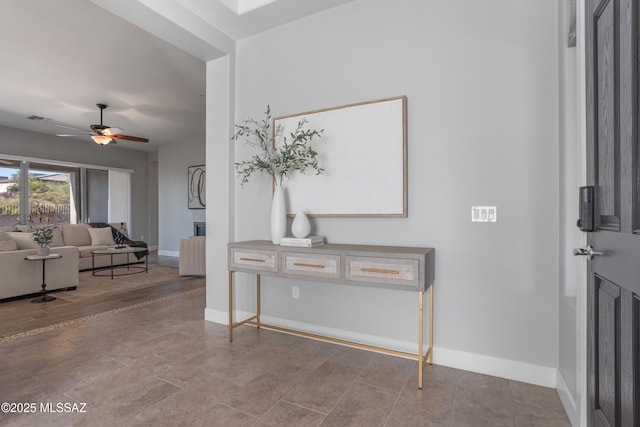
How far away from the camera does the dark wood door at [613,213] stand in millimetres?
946

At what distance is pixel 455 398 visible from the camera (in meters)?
1.90

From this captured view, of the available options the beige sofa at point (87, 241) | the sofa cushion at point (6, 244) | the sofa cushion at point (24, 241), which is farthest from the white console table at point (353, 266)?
the beige sofa at point (87, 241)

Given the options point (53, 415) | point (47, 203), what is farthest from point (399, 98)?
point (47, 203)

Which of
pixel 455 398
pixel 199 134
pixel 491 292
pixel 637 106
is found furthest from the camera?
pixel 199 134

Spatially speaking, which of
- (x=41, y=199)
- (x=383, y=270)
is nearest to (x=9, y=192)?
(x=41, y=199)

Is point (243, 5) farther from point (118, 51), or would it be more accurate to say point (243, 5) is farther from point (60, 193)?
point (60, 193)

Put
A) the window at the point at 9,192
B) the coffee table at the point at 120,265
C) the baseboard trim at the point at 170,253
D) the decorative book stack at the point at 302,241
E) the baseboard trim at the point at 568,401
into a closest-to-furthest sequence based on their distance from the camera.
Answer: the baseboard trim at the point at 568,401 < the decorative book stack at the point at 302,241 < the coffee table at the point at 120,265 < the window at the point at 9,192 < the baseboard trim at the point at 170,253

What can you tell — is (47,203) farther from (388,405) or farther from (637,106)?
(637,106)

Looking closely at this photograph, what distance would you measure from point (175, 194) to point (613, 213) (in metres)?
8.56

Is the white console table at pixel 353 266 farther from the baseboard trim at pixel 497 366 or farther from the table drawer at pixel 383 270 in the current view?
the baseboard trim at pixel 497 366

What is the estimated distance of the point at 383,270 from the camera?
211 centimetres

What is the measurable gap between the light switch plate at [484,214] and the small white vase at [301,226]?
1.20 meters

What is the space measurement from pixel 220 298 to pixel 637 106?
3.17 m

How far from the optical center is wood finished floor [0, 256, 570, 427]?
1719 mm
